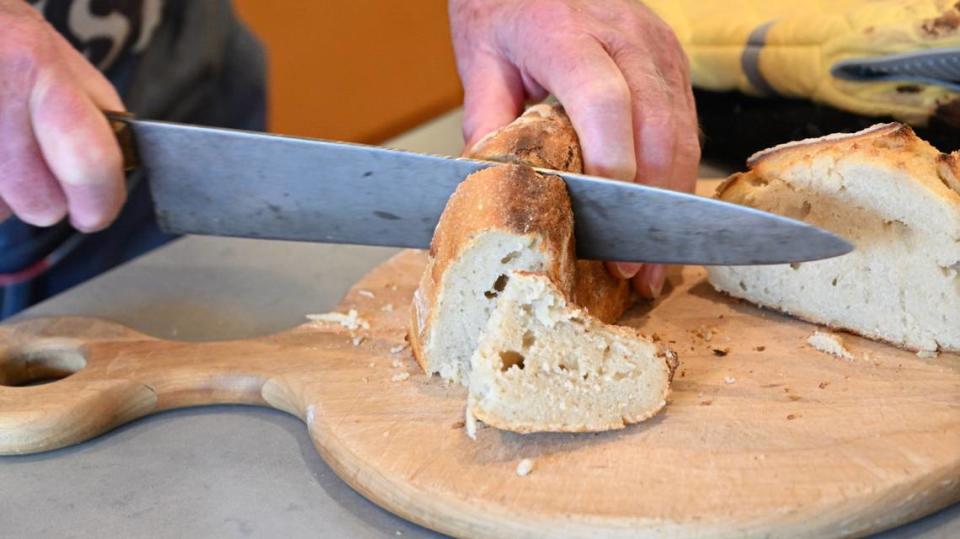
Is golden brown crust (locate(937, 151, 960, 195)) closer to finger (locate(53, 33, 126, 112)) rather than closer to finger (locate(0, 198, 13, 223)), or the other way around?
finger (locate(53, 33, 126, 112))

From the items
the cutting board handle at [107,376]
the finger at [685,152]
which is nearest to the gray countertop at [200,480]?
the cutting board handle at [107,376]

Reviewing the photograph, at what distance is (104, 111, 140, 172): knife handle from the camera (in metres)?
1.77

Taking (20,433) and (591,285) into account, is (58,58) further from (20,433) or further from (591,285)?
(591,285)

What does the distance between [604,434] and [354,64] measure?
366 cm

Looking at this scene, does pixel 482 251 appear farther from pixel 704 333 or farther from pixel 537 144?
pixel 704 333

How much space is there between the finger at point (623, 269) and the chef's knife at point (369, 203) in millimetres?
64

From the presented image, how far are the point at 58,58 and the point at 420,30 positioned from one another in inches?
145

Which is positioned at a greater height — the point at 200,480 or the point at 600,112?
the point at 600,112

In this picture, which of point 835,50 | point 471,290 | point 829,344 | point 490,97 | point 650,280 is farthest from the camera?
point 835,50

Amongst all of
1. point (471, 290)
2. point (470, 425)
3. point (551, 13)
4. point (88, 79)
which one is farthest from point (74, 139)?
point (551, 13)

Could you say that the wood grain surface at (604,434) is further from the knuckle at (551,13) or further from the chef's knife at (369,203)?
the knuckle at (551,13)

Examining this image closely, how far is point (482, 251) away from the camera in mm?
1603

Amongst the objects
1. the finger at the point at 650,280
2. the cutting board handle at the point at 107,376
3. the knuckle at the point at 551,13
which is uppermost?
the knuckle at the point at 551,13

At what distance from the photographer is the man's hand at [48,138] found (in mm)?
1675
